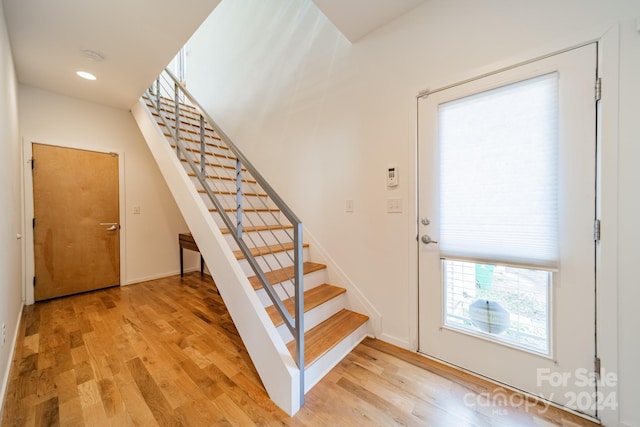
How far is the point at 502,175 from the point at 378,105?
3.54 ft

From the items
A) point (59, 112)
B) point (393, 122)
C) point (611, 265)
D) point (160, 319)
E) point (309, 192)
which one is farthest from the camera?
point (59, 112)

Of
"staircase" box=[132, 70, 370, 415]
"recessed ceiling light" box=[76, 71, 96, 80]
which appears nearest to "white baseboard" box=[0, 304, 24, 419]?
"staircase" box=[132, 70, 370, 415]

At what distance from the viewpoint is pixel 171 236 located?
154 inches

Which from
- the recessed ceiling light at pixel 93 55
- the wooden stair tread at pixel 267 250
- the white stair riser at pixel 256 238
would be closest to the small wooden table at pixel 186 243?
the white stair riser at pixel 256 238

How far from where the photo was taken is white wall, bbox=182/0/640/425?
3.84ft

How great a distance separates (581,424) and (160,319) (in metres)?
3.20

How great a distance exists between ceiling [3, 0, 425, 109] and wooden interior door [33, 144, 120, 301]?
3.30 ft

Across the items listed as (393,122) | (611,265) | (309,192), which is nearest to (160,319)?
(309,192)

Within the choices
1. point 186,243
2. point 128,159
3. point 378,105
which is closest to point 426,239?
point 378,105

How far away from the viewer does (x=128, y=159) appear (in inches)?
137

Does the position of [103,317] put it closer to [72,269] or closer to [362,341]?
[72,269]

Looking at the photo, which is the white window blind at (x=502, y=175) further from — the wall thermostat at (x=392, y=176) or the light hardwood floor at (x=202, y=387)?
the light hardwood floor at (x=202, y=387)

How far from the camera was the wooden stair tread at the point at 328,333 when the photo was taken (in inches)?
63.0

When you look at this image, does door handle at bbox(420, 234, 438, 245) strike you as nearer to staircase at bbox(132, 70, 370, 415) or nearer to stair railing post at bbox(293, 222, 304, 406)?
staircase at bbox(132, 70, 370, 415)
